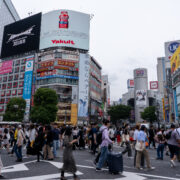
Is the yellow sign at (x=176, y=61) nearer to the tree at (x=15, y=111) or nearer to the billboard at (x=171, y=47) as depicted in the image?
the billboard at (x=171, y=47)

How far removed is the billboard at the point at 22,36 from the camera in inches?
2304

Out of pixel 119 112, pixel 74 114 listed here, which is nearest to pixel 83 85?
pixel 74 114

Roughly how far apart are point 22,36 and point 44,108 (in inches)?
1261

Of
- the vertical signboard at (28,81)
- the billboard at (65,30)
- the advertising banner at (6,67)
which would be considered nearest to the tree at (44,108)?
the vertical signboard at (28,81)

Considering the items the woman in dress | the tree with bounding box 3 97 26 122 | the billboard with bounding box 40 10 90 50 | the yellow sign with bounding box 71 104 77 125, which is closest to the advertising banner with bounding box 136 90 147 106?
the billboard with bounding box 40 10 90 50

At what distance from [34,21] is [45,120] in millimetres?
35018

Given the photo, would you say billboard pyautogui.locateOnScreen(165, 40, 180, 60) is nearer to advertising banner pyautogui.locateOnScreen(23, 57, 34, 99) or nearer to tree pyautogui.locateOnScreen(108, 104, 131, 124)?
tree pyautogui.locateOnScreen(108, 104, 131, 124)

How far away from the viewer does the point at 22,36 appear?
2409 inches

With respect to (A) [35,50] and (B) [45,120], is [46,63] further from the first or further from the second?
(B) [45,120]

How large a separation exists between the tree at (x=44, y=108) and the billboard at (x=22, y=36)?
22.6 m

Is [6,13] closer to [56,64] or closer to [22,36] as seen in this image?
[22,36]

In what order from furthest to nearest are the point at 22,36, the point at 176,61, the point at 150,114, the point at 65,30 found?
1. the point at 150,114
2. the point at 22,36
3. the point at 65,30
4. the point at 176,61

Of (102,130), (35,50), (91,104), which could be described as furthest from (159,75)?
(102,130)

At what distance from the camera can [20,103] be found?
46875 mm
